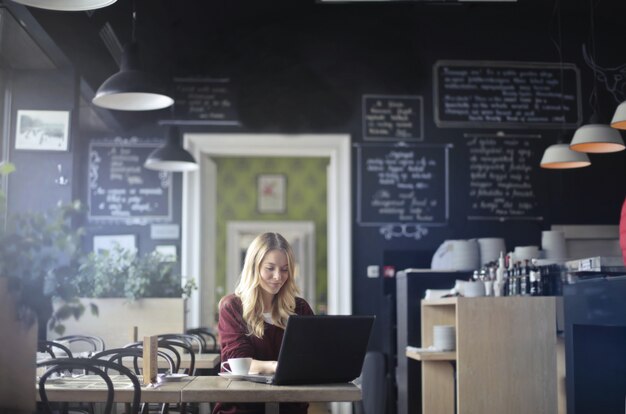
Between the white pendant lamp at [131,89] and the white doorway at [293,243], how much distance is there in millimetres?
5123

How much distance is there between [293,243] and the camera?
9969mm

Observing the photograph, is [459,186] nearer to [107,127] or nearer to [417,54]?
[417,54]

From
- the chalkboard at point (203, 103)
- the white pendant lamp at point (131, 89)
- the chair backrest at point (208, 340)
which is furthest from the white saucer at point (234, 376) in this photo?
the chalkboard at point (203, 103)

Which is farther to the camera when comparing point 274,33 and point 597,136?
point 274,33

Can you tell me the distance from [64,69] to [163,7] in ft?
6.00

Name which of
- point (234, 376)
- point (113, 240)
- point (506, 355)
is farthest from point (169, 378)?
point (113, 240)

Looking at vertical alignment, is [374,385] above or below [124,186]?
below

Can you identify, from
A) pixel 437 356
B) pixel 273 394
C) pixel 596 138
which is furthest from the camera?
pixel 596 138

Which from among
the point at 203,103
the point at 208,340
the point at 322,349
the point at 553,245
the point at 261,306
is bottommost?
the point at 208,340

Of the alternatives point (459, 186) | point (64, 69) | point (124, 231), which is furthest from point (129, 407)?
point (459, 186)

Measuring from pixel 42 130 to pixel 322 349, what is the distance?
11.9ft

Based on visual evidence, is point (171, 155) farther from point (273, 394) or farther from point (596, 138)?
point (273, 394)

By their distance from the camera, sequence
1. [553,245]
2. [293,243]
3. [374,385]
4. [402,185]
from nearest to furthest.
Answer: [374,385]
[553,245]
[402,185]
[293,243]

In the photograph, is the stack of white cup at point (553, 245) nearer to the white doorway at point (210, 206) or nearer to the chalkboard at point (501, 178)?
the chalkboard at point (501, 178)
